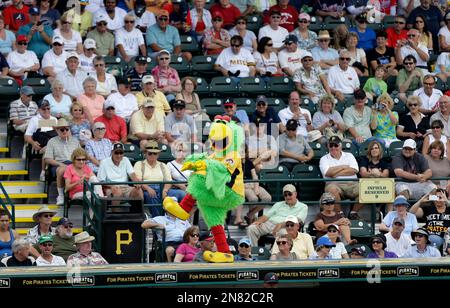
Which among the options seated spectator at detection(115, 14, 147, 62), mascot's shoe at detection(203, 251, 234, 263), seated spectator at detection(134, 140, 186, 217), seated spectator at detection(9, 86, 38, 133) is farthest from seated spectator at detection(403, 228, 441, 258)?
seated spectator at detection(115, 14, 147, 62)

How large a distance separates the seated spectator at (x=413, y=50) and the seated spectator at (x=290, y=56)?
1.74 m

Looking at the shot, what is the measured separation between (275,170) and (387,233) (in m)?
2.13

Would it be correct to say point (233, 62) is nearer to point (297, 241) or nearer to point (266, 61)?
point (266, 61)

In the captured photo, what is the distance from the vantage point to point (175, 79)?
23.4 m

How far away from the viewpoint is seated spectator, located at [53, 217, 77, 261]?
63.3ft

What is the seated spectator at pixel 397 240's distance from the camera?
2008cm

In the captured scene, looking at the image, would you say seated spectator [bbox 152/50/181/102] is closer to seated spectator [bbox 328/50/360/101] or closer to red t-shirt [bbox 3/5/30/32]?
red t-shirt [bbox 3/5/30/32]

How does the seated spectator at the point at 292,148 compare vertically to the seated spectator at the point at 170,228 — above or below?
above

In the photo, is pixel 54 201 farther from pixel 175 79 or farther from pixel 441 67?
pixel 441 67

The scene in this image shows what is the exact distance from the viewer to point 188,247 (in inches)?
753

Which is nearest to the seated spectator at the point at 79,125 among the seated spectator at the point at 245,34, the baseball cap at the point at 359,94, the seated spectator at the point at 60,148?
the seated spectator at the point at 60,148

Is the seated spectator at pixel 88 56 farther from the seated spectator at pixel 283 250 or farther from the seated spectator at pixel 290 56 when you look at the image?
the seated spectator at pixel 283 250
